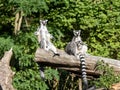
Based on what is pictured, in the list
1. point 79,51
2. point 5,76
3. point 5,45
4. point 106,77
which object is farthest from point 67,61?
point 5,45

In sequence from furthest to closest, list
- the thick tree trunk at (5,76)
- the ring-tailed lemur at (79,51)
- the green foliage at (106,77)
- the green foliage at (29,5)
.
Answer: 1. the green foliage at (29,5)
2. the ring-tailed lemur at (79,51)
3. the thick tree trunk at (5,76)
4. the green foliage at (106,77)

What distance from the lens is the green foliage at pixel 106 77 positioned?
7705 mm

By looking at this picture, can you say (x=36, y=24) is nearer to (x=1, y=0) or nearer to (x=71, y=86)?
(x=1, y=0)

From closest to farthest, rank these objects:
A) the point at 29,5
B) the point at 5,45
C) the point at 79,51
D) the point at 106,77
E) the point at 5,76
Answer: the point at 106,77 < the point at 5,76 < the point at 79,51 < the point at 29,5 < the point at 5,45

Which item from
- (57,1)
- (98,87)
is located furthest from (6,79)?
(57,1)

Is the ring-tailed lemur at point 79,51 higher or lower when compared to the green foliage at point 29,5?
lower

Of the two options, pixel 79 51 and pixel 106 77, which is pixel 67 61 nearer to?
pixel 79 51

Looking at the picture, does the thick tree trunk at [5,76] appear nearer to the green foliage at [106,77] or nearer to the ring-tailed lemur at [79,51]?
the ring-tailed lemur at [79,51]

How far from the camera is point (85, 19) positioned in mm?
11078

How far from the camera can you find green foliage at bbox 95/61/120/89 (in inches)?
303

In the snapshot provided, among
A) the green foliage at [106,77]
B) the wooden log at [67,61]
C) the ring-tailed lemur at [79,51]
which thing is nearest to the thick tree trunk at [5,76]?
the wooden log at [67,61]

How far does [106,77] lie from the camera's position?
26.1 feet

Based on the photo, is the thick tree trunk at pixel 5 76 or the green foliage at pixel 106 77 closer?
the green foliage at pixel 106 77

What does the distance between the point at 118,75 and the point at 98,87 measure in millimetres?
527
